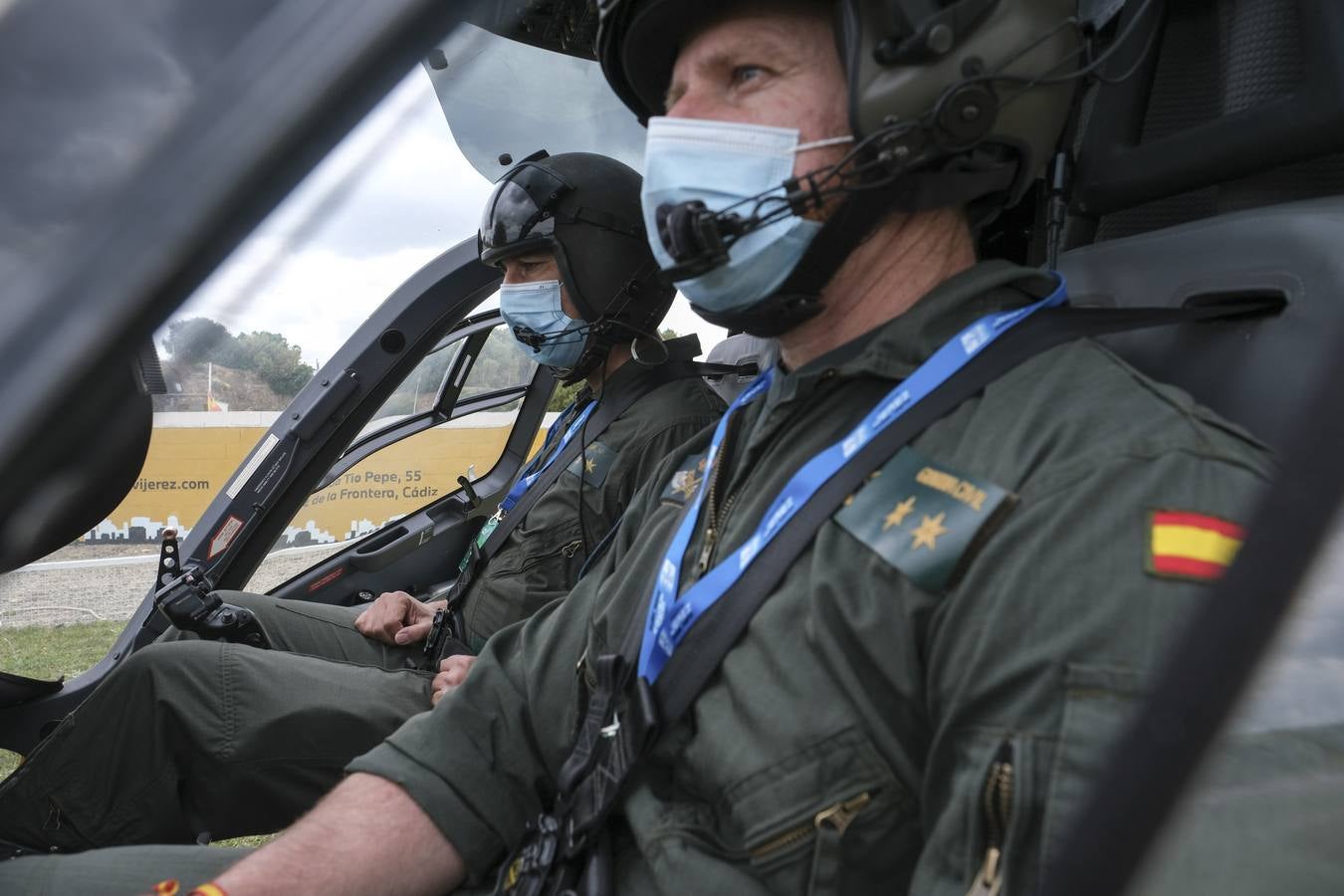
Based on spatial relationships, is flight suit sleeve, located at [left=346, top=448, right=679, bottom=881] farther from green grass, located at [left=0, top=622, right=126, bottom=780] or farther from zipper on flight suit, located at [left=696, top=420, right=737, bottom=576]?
green grass, located at [left=0, top=622, right=126, bottom=780]

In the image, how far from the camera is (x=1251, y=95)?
1121 mm

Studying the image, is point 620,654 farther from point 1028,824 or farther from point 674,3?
point 674,3

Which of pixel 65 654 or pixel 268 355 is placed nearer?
pixel 268 355

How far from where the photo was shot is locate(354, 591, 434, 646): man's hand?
222cm

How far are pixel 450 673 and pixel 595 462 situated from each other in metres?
0.57

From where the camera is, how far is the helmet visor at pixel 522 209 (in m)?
2.29

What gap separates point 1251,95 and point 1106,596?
80cm

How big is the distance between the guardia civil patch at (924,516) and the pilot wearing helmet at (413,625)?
124 centimetres

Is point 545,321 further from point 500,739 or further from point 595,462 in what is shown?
point 500,739

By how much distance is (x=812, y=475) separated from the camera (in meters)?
0.93

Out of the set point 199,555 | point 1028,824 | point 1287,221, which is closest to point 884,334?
point 1287,221

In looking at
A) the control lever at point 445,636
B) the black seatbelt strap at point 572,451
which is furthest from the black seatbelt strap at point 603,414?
the control lever at point 445,636

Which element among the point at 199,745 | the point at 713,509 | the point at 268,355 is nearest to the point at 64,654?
the point at 199,745

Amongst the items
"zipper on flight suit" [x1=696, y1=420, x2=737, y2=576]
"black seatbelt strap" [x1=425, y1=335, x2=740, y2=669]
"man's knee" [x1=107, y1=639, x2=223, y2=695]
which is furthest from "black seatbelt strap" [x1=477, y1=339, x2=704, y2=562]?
"zipper on flight suit" [x1=696, y1=420, x2=737, y2=576]
